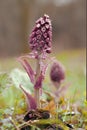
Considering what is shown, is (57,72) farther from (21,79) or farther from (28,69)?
(28,69)

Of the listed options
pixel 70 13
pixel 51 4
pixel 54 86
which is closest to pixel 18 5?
pixel 51 4

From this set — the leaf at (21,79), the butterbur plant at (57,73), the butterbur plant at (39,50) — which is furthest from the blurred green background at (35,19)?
the butterbur plant at (39,50)

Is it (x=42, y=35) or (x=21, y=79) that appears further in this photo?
(x=21, y=79)

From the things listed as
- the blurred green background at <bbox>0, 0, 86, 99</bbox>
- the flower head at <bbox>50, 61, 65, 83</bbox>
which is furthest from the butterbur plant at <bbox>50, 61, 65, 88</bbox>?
the blurred green background at <bbox>0, 0, 86, 99</bbox>

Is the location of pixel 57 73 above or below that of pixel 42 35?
below

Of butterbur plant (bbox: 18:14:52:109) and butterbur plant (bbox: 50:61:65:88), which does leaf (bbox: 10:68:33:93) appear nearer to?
butterbur plant (bbox: 50:61:65:88)

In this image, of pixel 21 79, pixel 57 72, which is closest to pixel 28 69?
pixel 21 79

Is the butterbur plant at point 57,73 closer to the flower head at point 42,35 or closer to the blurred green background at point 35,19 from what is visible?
the flower head at point 42,35
